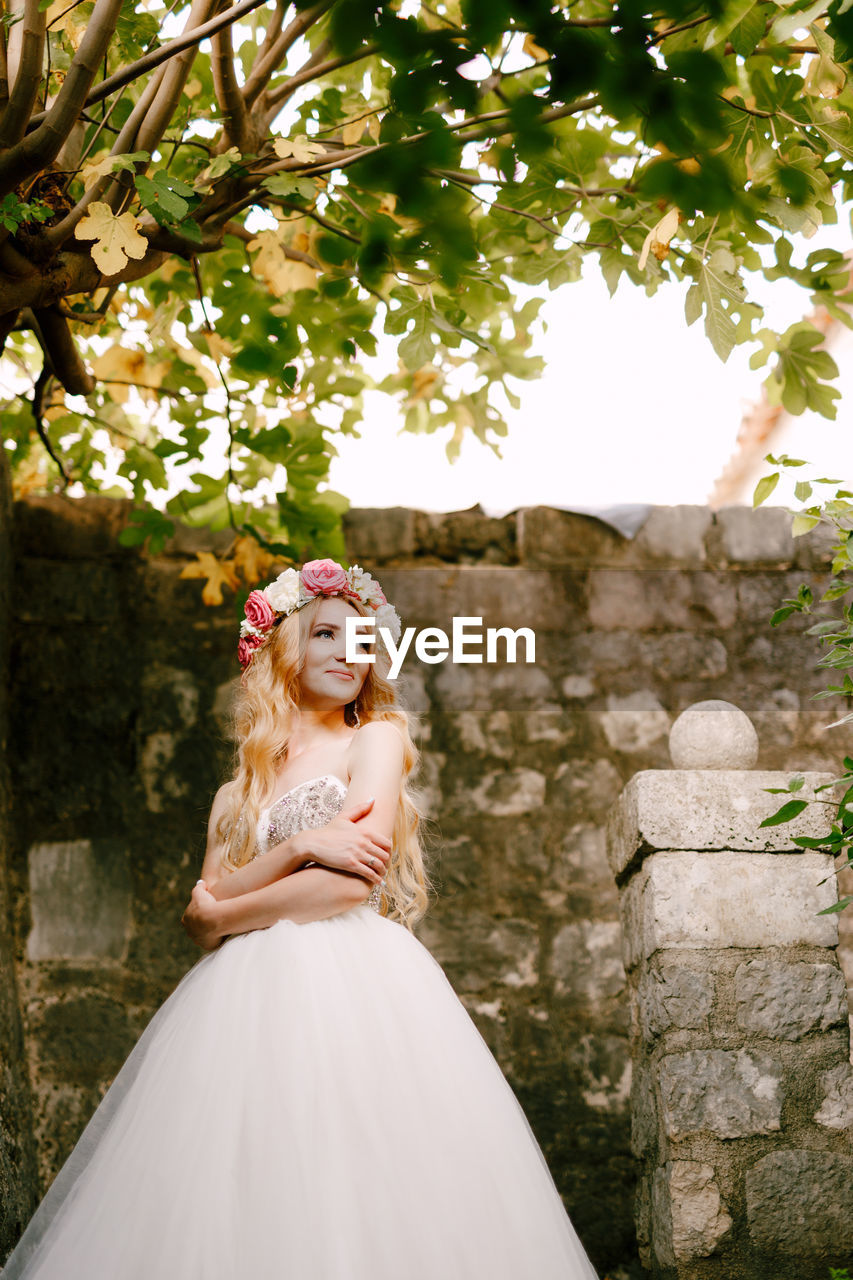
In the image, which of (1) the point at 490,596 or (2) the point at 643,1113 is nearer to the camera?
(2) the point at 643,1113

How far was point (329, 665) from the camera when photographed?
238cm

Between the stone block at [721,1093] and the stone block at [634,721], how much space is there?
3.84ft

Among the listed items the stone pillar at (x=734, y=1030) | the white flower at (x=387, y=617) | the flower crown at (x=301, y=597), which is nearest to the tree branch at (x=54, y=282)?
the flower crown at (x=301, y=597)

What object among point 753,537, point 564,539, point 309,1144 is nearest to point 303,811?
point 309,1144

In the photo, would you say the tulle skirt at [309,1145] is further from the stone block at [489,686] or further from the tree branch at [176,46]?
the tree branch at [176,46]

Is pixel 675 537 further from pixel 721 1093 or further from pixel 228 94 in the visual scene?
pixel 228 94

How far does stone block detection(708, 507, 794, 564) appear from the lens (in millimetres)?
3451

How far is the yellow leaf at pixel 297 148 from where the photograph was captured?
2094 millimetres

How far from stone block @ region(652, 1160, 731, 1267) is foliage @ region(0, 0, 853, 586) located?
1657 millimetres

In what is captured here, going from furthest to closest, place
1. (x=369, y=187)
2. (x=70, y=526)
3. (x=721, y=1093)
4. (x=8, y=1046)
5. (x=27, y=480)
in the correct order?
(x=27, y=480), (x=70, y=526), (x=8, y=1046), (x=721, y=1093), (x=369, y=187)

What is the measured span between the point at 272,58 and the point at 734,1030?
2.27m

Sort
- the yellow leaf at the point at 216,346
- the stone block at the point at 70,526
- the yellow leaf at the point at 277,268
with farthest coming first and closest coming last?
the stone block at the point at 70,526 → the yellow leaf at the point at 216,346 → the yellow leaf at the point at 277,268

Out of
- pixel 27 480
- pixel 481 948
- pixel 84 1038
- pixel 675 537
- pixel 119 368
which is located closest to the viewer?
pixel 84 1038

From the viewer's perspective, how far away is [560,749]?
3330 mm
